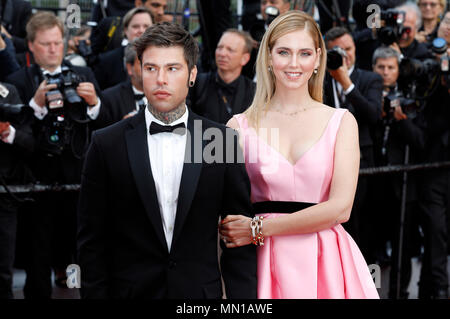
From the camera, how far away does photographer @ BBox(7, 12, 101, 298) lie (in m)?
4.37

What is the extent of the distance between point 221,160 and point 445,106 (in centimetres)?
344

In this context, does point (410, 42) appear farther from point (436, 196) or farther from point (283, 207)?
point (283, 207)

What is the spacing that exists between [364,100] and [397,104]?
0.26 meters

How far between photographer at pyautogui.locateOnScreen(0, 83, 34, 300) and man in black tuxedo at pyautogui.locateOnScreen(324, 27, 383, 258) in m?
1.99

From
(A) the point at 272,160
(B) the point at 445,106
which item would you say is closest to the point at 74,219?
(A) the point at 272,160

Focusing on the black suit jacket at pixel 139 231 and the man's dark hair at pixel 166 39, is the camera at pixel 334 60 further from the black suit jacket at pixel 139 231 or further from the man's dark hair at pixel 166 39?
the black suit jacket at pixel 139 231

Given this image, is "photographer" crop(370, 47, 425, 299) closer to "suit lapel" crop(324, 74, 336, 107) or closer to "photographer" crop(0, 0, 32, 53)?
"suit lapel" crop(324, 74, 336, 107)

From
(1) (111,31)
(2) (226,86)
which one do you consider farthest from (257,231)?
(1) (111,31)

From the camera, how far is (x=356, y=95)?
15.8 feet

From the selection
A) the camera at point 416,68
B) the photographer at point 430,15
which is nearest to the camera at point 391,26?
the camera at point 416,68

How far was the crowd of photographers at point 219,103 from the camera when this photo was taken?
440 cm

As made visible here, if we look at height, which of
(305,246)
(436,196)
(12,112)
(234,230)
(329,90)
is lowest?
(436,196)

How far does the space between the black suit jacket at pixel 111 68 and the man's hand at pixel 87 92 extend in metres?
1.01

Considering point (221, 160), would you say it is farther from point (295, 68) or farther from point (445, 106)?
point (445, 106)
